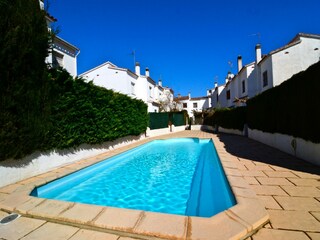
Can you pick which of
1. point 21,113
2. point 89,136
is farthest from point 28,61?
point 89,136

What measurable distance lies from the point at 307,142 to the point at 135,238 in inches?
241

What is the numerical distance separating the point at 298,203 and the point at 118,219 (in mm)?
3087

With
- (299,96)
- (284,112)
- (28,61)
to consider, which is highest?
(28,61)

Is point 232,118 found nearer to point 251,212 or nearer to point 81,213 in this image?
point 251,212

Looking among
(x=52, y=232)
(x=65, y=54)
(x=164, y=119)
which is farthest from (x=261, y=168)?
(x=164, y=119)

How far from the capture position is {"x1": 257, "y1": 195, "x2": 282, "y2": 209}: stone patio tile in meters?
3.40

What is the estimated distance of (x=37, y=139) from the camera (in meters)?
5.86

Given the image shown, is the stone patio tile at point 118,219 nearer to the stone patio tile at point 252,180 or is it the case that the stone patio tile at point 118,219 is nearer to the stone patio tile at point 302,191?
the stone patio tile at point 252,180

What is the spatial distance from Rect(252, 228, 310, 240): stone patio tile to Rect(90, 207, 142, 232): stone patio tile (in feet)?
5.54

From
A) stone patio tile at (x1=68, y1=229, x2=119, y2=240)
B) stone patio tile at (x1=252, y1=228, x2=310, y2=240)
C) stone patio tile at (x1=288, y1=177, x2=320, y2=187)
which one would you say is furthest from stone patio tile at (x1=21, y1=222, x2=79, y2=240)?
stone patio tile at (x1=288, y1=177, x2=320, y2=187)

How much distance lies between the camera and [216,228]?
2.74 metres

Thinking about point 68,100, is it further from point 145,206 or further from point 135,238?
point 135,238

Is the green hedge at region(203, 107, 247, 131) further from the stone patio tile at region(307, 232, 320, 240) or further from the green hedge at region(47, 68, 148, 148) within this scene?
the stone patio tile at region(307, 232, 320, 240)

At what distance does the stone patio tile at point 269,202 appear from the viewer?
11.2 feet
